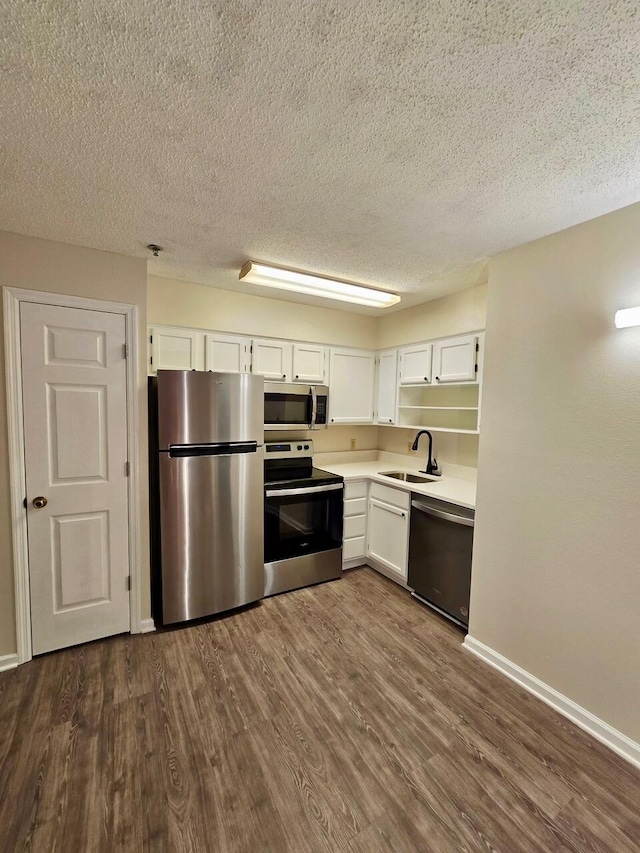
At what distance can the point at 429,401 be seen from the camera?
3.49 metres

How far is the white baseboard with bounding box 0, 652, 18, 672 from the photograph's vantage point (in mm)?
2053

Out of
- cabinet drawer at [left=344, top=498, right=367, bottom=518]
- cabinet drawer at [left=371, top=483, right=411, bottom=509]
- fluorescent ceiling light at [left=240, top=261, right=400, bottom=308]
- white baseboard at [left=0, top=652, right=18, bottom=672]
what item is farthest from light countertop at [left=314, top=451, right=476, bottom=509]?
white baseboard at [left=0, top=652, right=18, bottom=672]

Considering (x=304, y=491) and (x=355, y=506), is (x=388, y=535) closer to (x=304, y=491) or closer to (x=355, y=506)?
(x=355, y=506)

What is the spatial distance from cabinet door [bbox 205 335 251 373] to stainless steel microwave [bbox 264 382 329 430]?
1.08 feet

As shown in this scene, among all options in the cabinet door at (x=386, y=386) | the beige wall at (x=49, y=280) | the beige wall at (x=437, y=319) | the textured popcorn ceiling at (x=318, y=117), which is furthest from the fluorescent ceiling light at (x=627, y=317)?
the beige wall at (x=49, y=280)

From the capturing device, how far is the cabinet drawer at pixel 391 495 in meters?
2.90

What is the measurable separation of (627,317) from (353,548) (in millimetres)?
2572

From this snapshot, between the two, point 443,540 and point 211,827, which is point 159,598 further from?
point 443,540

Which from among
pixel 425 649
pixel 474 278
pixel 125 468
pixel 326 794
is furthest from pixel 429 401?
pixel 326 794

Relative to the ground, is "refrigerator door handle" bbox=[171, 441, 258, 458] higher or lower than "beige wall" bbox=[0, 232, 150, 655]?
lower

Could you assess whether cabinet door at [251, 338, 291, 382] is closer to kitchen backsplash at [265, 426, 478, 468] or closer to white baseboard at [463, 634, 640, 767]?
kitchen backsplash at [265, 426, 478, 468]

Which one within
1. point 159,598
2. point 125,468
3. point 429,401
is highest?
point 429,401

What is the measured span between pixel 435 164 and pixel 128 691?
287 cm

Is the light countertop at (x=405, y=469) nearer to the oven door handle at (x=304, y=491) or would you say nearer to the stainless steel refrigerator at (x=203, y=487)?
the oven door handle at (x=304, y=491)
